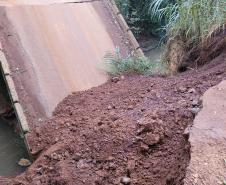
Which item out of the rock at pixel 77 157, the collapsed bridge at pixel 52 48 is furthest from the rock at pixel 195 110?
the collapsed bridge at pixel 52 48

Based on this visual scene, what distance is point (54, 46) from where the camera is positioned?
4.03 metres

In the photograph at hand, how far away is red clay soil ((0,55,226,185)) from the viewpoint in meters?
2.38

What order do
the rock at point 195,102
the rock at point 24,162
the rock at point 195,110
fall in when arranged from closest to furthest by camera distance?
the rock at point 195,110, the rock at point 195,102, the rock at point 24,162

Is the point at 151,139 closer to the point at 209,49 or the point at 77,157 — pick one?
the point at 77,157

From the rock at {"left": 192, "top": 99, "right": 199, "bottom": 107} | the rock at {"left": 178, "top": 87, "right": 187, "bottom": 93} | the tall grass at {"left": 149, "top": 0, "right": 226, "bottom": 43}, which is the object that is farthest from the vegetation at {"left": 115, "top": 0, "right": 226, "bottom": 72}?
the rock at {"left": 192, "top": 99, "right": 199, "bottom": 107}

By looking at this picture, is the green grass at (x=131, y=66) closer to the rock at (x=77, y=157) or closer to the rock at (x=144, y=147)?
the rock at (x=77, y=157)

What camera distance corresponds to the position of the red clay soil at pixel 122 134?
238cm

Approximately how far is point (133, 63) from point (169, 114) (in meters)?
1.49

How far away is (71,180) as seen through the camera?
256 centimetres

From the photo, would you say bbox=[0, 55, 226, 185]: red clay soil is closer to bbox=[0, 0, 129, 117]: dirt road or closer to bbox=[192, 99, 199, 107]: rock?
bbox=[192, 99, 199, 107]: rock

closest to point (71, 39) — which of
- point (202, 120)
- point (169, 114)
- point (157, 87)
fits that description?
point (157, 87)

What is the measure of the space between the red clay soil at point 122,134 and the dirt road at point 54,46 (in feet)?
0.66

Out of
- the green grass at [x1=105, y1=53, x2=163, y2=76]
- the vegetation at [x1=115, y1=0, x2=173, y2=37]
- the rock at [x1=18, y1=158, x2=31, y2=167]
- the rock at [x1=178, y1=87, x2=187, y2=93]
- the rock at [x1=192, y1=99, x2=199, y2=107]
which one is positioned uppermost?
the rock at [x1=192, y1=99, x2=199, y2=107]

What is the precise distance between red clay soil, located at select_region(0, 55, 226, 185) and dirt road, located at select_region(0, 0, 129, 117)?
20 cm
